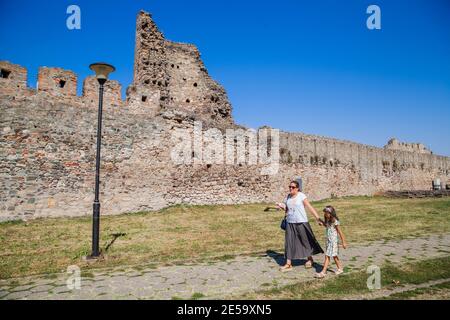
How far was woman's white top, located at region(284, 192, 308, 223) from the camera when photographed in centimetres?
658

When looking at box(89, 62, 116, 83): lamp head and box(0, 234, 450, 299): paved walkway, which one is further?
box(89, 62, 116, 83): lamp head

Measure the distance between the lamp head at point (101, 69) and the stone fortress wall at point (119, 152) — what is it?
561 cm

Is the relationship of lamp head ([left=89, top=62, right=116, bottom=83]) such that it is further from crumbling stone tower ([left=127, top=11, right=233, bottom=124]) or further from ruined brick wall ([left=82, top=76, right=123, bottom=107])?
crumbling stone tower ([left=127, top=11, right=233, bottom=124])

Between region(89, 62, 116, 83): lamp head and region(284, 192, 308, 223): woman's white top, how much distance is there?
546 centimetres

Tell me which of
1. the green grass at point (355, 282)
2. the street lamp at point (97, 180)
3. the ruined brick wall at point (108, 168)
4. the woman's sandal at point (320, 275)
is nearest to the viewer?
the green grass at point (355, 282)

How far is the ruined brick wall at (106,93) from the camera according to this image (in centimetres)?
1403

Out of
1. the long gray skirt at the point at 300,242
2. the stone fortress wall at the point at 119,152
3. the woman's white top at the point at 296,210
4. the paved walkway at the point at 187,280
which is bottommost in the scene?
the paved walkway at the point at 187,280

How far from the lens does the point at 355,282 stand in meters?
5.42

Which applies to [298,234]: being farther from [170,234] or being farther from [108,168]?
[108,168]

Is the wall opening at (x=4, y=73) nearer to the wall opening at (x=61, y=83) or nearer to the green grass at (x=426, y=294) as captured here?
the wall opening at (x=61, y=83)

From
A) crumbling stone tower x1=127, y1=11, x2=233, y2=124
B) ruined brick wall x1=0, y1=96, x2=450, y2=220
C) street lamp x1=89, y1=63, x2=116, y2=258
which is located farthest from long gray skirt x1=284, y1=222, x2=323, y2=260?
crumbling stone tower x1=127, y1=11, x2=233, y2=124

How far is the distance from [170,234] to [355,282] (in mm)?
6192

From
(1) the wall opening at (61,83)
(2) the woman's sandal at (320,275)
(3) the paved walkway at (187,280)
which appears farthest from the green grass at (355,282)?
(1) the wall opening at (61,83)

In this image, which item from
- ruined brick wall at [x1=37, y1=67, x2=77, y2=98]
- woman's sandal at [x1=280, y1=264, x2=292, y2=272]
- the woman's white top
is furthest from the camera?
ruined brick wall at [x1=37, y1=67, x2=77, y2=98]
